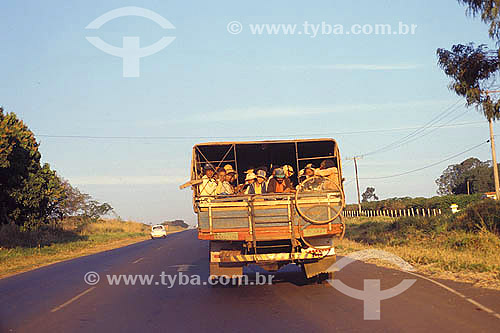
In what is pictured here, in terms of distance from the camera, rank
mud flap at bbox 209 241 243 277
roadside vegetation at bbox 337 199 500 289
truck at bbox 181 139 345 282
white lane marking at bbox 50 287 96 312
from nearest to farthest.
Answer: white lane marking at bbox 50 287 96 312 < truck at bbox 181 139 345 282 < mud flap at bbox 209 241 243 277 < roadside vegetation at bbox 337 199 500 289

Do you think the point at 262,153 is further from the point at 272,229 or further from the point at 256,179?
the point at 272,229

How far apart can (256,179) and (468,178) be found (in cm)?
8672

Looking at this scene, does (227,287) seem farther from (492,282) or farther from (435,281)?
(492,282)

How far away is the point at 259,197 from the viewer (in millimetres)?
10641

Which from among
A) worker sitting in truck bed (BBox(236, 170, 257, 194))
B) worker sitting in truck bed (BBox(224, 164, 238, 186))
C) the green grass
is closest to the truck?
worker sitting in truck bed (BBox(236, 170, 257, 194))

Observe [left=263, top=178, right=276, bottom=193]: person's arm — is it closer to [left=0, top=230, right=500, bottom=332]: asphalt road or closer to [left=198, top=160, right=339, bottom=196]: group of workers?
[left=198, top=160, right=339, bottom=196]: group of workers

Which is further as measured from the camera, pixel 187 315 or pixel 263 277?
pixel 263 277

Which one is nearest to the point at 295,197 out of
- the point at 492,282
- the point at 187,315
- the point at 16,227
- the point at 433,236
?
the point at 187,315

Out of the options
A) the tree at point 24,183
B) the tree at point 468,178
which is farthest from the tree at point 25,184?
the tree at point 468,178

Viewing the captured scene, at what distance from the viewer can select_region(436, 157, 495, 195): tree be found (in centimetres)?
8644

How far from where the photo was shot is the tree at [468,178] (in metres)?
86.4

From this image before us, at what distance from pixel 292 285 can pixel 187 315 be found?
3646 mm

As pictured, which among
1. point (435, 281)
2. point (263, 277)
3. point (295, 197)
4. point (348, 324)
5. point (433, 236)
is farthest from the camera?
point (433, 236)

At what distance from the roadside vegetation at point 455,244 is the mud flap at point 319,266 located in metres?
2.97
